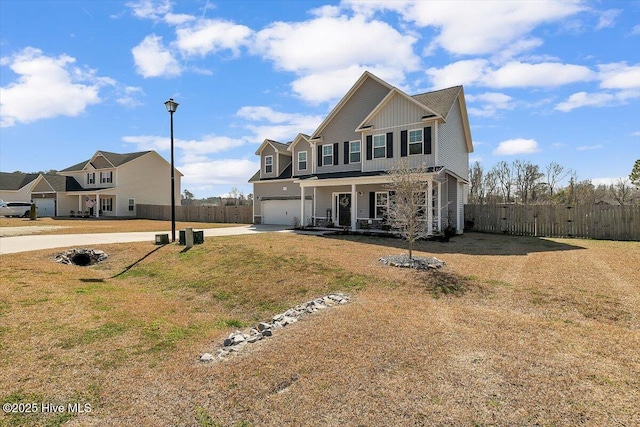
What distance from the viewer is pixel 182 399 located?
4086 millimetres

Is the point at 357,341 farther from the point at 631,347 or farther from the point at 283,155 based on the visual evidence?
the point at 283,155

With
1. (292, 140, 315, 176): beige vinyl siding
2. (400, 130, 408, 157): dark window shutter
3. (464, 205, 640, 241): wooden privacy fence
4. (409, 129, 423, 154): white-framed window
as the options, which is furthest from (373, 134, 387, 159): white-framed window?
(464, 205, 640, 241): wooden privacy fence

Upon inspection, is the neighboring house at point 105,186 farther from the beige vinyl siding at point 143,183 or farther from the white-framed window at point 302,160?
the white-framed window at point 302,160

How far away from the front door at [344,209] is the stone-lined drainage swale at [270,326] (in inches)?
544

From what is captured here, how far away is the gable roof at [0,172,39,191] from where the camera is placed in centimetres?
4719

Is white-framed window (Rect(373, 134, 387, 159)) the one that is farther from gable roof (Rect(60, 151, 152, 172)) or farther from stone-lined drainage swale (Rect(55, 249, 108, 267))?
gable roof (Rect(60, 151, 152, 172))

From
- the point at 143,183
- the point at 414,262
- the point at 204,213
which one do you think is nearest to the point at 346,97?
the point at 414,262

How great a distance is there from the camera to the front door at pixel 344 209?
21.9 meters

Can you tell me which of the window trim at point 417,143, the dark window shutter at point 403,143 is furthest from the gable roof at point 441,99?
the dark window shutter at point 403,143

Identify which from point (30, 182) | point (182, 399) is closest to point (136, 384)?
point (182, 399)

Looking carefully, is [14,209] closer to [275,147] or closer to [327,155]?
[275,147]

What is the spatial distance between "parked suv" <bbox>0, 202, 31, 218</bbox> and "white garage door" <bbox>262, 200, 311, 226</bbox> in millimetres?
31937

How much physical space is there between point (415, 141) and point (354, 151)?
4341 mm

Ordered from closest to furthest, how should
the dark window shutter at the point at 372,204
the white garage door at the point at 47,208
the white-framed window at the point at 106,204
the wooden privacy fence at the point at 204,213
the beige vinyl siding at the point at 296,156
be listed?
the dark window shutter at the point at 372,204 → the beige vinyl siding at the point at 296,156 → the wooden privacy fence at the point at 204,213 → the white-framed window at the point at 106,204 → the white garage door at the point at 47,208
